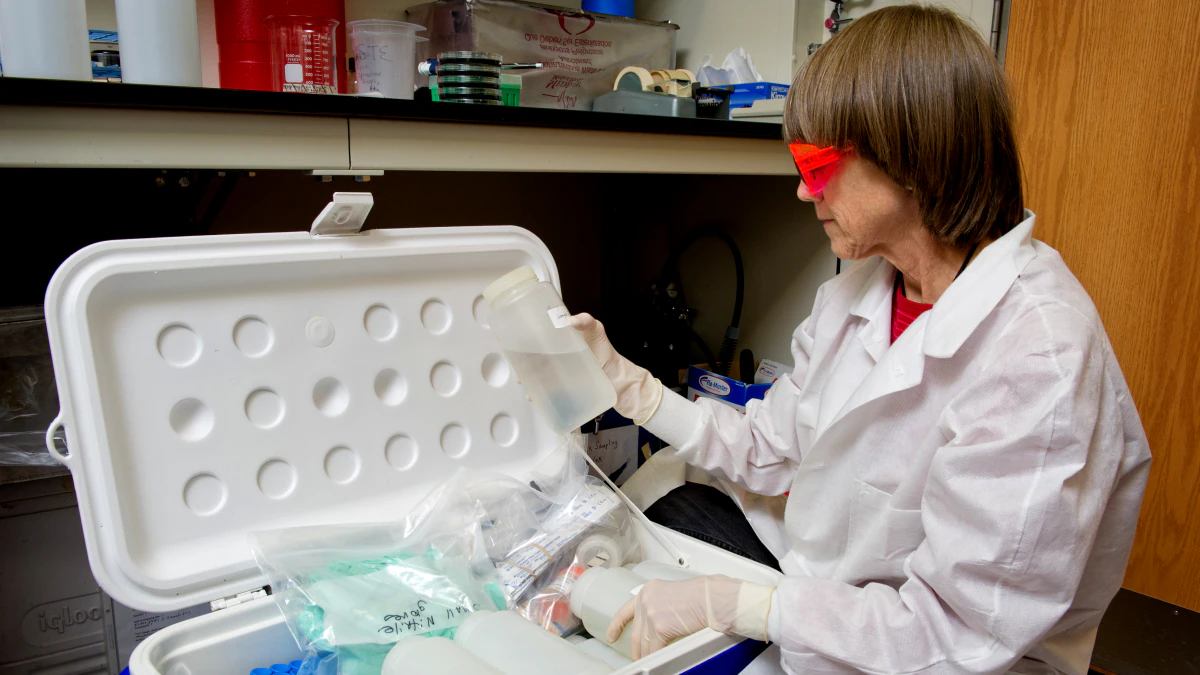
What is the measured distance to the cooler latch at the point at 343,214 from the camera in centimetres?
87

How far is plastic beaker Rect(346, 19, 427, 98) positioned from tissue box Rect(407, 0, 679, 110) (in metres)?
0.25

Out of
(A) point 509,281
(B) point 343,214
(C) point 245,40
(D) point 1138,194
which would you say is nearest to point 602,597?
(A) point 509,281

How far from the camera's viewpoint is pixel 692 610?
2.67 feet

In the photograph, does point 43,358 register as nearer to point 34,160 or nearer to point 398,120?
point 34,160

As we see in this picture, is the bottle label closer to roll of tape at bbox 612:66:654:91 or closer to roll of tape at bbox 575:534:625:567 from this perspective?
roll of tape at bbox 575:534:625:567

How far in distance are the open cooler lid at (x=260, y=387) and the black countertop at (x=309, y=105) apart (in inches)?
5.8

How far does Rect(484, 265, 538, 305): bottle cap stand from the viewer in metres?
0.91

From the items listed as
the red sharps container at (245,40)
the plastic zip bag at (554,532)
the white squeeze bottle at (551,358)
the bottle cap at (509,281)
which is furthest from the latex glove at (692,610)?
the red sharps container at (245,40)

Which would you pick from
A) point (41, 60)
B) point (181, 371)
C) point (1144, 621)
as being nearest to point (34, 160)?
point (41, 60)

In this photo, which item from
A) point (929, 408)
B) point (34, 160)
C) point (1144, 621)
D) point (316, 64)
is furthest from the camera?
point (1144, 621)

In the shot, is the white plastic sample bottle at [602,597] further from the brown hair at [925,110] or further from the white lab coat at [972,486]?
the brown hair at [925,110]

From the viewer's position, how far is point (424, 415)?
3.33ft

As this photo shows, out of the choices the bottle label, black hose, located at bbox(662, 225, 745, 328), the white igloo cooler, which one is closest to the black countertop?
the white igloo cooler

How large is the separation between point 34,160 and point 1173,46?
161 cm
